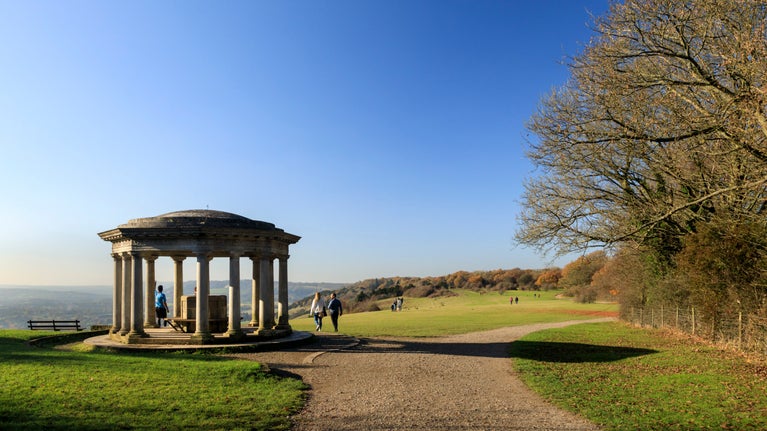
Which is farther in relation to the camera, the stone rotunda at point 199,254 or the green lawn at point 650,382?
the stone rotunda at point 199,254

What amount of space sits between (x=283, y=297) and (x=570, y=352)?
1124cm

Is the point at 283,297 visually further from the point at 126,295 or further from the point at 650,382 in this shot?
the point at 650,382

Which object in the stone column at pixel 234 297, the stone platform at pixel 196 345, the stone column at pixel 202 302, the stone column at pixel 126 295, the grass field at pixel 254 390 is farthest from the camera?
the stone column at pixel 126 295

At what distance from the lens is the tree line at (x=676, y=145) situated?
1252 cm

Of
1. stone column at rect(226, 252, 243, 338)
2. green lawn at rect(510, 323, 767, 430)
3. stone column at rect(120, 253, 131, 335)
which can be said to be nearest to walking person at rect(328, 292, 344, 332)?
stone column at rect(226, 252, 243, 338)

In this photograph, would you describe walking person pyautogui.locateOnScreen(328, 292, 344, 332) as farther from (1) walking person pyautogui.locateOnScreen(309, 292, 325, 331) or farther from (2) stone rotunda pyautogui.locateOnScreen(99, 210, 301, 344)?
(2) stone rotunda pyautogui.locateOnScreen(99, 210, 301, 344)

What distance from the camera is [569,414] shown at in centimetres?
987

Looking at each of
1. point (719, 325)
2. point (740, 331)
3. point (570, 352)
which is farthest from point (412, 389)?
point (719, 325)

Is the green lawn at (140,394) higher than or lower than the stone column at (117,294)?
lower

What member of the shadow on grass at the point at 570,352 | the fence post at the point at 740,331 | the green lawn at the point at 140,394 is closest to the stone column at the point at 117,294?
the green lawn at the point at 140,394

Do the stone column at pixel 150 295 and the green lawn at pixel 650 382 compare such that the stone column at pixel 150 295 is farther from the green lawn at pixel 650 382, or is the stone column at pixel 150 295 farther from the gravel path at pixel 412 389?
the green lawn at pixel 650 382

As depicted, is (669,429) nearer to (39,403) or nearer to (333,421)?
(333,421)

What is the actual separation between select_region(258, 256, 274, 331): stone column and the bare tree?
33.0 ft

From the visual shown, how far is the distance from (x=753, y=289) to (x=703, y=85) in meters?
7.44
